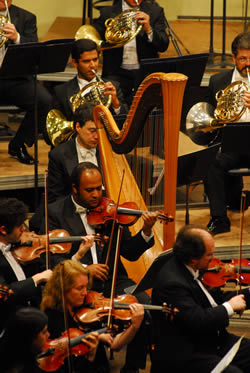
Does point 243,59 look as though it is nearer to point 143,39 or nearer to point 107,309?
point 143,39

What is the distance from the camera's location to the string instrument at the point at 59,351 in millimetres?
2800

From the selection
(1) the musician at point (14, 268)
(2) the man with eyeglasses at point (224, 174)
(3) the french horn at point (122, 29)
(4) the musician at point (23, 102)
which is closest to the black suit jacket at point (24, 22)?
(4) the musician at point (23, 102)

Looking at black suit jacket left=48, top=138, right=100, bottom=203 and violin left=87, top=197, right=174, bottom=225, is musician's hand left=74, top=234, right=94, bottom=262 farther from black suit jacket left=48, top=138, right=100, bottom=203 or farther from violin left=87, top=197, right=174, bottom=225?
black suit jacket left=48, top=138, right=100, bottom=203

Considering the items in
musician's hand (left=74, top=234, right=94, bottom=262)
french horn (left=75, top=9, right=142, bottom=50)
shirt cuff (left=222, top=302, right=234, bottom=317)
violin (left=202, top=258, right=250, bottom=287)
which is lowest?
shirt cuff (left=222, top=302, right=234, bottom=317)

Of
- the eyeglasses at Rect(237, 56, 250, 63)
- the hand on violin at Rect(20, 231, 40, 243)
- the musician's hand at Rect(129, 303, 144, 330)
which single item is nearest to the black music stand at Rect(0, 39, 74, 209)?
the eyeglasses at Rect(237, 56, 250, 63)

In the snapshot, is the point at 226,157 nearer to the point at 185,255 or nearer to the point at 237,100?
the point at 237,100

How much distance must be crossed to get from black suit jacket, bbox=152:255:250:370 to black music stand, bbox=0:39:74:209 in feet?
6.01

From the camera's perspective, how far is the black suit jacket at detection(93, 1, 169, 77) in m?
5.51

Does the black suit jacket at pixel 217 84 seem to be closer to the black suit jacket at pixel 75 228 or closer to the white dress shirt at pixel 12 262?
the black suit jacket at pixel 75 228

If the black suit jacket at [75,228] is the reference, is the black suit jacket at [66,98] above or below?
above

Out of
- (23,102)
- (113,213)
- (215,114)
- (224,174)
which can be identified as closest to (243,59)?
(215,114)

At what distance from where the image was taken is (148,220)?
3467mm

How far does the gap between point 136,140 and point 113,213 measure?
0.38m

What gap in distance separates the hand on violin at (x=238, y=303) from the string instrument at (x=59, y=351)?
0.59m
